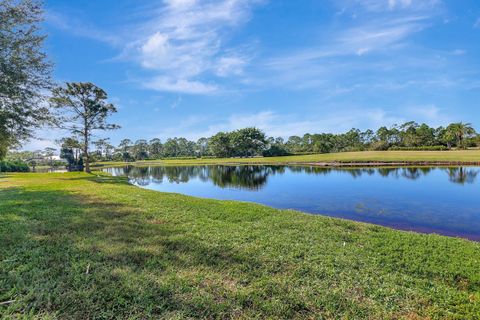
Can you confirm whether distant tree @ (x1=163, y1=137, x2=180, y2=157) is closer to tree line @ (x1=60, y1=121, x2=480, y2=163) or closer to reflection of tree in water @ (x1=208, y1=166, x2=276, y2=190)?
tree line @ (x1=60, y1=121, x2=480, y2=163)

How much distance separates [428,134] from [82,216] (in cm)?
9757

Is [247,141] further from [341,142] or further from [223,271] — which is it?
[223,271]

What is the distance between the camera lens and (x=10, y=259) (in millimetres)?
4078

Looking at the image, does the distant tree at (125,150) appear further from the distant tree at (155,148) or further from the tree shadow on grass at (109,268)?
the tree shadow on grass at (109,268)

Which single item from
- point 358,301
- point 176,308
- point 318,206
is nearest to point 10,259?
point 176,308

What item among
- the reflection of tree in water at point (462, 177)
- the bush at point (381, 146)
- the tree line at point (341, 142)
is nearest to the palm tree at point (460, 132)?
the tree line at point (341, 142)

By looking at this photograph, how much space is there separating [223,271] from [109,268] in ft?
5.46

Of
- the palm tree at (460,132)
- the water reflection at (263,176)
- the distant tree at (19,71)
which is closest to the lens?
the distant tree at (19,71)

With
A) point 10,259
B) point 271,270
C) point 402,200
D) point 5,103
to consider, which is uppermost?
point 5,103

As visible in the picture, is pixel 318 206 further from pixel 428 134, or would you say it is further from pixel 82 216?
pixel 428 134

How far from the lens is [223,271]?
4.13 meters

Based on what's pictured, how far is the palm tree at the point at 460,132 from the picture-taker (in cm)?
7888

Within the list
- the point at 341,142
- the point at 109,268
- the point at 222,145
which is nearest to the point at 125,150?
the point at 222,145

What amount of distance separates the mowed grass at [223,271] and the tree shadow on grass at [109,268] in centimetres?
2
